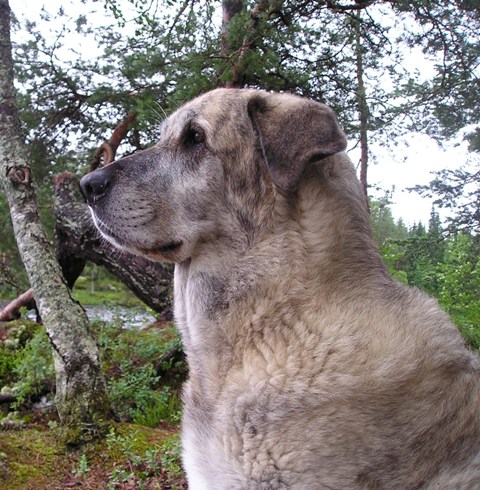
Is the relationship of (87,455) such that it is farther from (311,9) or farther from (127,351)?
(311,9)

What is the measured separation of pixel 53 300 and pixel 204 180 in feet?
8.11

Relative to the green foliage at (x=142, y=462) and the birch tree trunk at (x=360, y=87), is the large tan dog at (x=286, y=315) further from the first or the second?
the birch tree trunk at (x=360, y=87)

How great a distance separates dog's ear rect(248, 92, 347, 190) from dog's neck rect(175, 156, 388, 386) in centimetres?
14

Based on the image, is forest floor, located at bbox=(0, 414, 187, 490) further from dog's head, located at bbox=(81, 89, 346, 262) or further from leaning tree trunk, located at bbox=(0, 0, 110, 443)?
dog's head, located at bbox=(81, 89, 346, 262)

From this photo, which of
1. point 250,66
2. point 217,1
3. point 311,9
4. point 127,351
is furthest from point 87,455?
point 311,9

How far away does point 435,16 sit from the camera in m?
7.07

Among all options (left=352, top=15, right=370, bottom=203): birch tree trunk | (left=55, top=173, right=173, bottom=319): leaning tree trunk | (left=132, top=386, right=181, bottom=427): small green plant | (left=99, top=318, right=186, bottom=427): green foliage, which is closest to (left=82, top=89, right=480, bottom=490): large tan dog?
(left=99, top=318, right=186, bottom=427): green foliage

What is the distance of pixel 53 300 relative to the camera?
4281mm

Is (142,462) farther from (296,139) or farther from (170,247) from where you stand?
(296,139)

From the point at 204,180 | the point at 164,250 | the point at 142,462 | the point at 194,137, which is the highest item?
the point at 194,137

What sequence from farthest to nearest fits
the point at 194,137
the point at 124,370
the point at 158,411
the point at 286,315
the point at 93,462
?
1. the point at 124,370
2. the point at 158,411
3. the point at 93,462
4. the point at 194,137
5. the point at 286,315

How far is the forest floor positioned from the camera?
3.56 metres

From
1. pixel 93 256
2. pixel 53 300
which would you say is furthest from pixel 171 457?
pixel 93 256

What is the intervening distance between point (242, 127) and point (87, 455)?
2.80 metres
